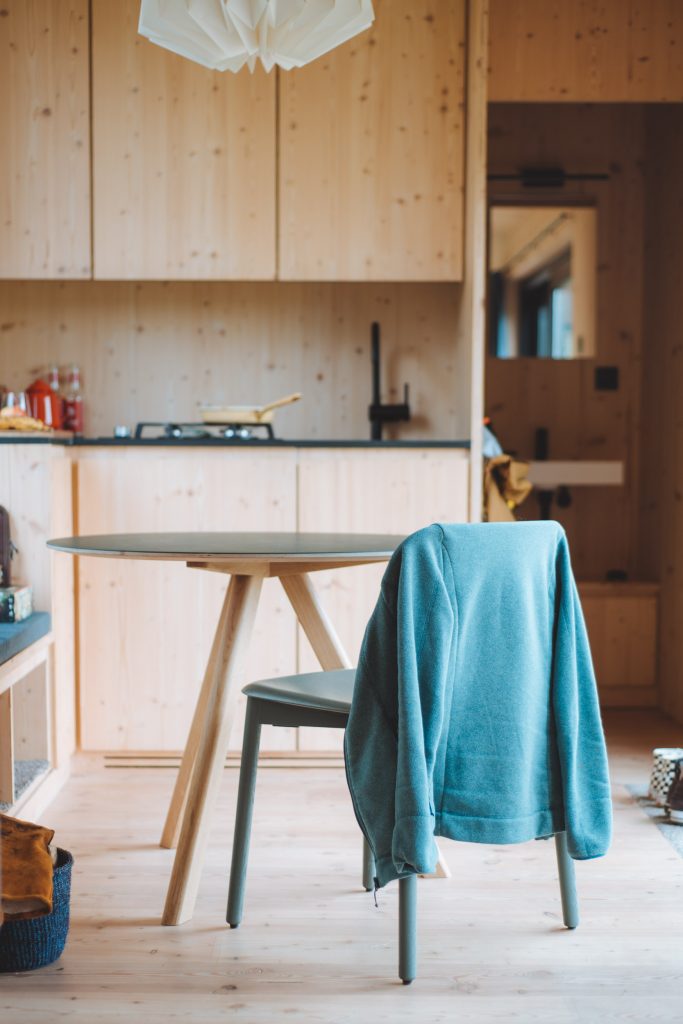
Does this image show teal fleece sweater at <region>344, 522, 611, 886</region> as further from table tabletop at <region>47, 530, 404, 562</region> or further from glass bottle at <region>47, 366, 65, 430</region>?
glass bottle at <region>47, 366, 65, 430</region>

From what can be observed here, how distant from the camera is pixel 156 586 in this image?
3240mm

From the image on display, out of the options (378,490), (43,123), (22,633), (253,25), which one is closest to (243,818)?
(22,633)

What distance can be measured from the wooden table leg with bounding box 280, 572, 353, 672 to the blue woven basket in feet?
2.59

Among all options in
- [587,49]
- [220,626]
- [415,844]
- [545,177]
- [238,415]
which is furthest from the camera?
[545,177]

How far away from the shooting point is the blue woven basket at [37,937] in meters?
1.90

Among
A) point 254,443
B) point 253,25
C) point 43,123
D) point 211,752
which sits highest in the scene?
point 43,123

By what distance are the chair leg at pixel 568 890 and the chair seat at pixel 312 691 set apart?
52cm

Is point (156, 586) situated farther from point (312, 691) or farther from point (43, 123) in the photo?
point (43, 123)

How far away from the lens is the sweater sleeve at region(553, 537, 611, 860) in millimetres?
1823

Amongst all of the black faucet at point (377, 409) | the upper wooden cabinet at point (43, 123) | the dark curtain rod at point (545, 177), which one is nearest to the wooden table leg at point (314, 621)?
the black faucet at point (377, 409)

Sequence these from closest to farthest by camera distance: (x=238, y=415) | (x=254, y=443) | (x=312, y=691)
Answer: (x=312, y=691) < (x=254, y=443) < (x=238, y=415)

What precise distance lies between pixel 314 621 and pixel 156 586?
0.92m

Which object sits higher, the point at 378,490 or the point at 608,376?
the point at 608,376

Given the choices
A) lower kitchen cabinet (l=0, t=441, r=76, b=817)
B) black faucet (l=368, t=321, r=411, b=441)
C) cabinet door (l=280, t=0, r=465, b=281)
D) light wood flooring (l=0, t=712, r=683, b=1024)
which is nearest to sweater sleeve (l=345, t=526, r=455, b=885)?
light wood flooring (l=0, t=712, r=683, b=1024)
